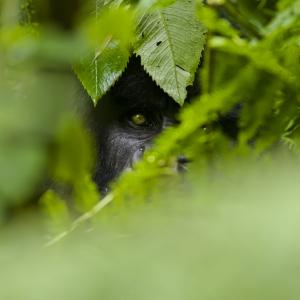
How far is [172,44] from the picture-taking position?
1239mm

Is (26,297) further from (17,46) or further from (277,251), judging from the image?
(17,46)

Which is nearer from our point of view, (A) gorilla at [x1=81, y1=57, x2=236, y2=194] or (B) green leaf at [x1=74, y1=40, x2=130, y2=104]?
(B) green leaf at [x1=74, y1=40, x2=130, y2=104]

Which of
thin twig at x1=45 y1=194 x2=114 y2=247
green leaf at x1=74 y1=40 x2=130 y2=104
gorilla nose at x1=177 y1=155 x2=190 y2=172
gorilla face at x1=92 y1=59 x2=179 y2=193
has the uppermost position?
thin twig at x1=45 y1=194 x2=114 y2=247

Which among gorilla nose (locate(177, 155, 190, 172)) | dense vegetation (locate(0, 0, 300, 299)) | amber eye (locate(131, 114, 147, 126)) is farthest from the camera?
amber eye (locate(131, 114, 147, 126))

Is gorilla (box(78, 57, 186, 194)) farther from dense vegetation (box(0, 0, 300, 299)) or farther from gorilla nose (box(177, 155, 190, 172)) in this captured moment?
gorilla nose (box(177, 155, 190, 172))

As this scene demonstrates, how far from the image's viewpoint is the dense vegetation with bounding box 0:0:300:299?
48 centimetres

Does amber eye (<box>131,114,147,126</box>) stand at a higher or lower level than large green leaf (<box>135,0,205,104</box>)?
lower

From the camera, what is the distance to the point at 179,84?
3.96 feet

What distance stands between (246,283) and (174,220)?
0.12 meters

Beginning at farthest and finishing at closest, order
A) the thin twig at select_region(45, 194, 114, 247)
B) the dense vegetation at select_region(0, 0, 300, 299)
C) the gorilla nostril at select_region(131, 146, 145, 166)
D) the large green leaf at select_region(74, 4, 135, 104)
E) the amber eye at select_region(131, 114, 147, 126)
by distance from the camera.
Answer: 1. the amber eye at select_region(131, 114, 147, 126)
2. the gorilla nostril at select_region(131, 146, 145, 166)
3. the large green leaf at select_region(74, 4, 135, 104)
4. the thin twig at select_region(45, 194, 114, 247)
5. the dense vegetation at select_region(0, 0, 300, 299)

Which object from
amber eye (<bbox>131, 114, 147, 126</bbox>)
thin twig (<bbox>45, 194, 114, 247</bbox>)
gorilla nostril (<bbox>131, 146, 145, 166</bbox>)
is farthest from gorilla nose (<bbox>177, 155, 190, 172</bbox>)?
amber eye (<bbox>131, 114, 147, 126</bbox>)

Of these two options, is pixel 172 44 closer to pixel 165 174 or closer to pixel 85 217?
pixel 165 174

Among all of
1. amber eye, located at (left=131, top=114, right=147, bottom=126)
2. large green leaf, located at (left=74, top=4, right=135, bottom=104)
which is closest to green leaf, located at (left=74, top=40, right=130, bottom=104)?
large green leaf, located at (left=74, top=4, right=135, bottom=104)

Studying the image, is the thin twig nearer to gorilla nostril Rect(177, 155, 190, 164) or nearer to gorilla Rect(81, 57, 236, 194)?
gorilla nostril Rect(177, 155, 190, 164)
